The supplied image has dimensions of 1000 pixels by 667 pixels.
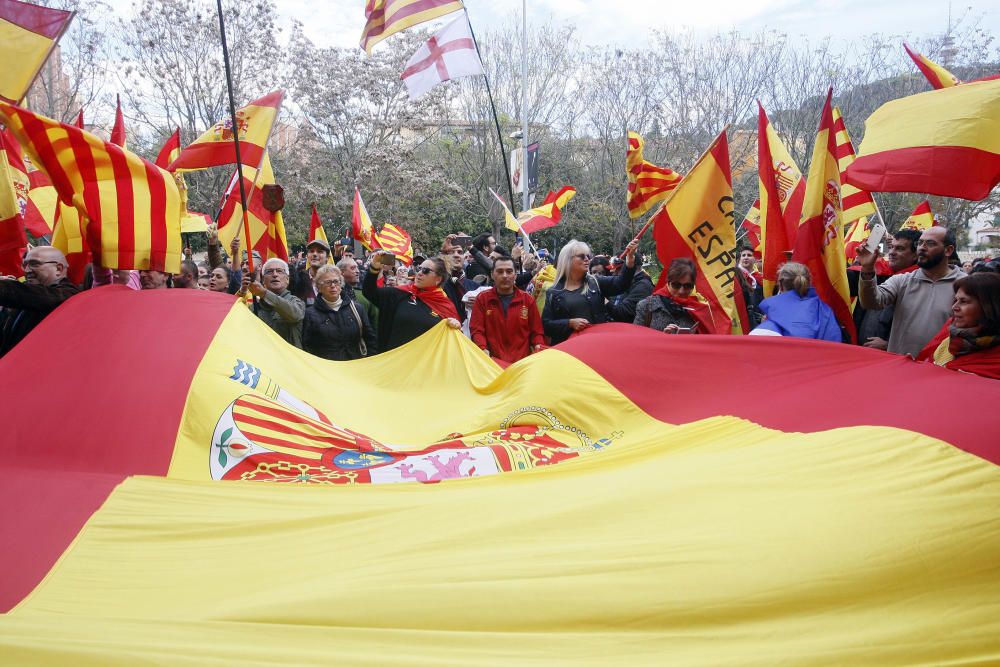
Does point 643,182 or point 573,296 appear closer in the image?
point 573,296

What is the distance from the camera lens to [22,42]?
15.8ft

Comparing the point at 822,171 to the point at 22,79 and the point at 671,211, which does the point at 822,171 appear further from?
the point at 22,79

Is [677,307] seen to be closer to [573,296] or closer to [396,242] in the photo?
[573,296]

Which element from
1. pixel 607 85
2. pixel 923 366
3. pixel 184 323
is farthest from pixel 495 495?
pixel 607 85

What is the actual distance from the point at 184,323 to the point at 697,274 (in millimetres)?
3677

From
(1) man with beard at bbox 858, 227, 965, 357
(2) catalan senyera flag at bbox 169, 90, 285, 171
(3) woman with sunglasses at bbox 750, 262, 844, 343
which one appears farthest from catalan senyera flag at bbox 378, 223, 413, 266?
(1) man with beard at bbox 858, 227, 965, 357

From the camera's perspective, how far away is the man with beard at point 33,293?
4.32m

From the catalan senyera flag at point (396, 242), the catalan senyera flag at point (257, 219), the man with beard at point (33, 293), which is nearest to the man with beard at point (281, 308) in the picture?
the man with beard at point (33, 293)

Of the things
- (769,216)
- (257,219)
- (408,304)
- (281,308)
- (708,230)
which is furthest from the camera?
(257,219)

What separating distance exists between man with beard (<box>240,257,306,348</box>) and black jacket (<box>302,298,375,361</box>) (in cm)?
8

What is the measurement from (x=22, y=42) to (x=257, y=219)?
366cm

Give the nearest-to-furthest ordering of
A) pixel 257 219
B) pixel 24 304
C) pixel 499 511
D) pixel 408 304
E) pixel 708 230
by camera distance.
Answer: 1. pixel 499 511
2. pixel 24 304
3. pixel 708 230
4. pixel 408 304
5. pixel 257 219

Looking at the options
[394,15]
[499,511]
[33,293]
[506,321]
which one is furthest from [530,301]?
[394,15]

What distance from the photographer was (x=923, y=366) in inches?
139
